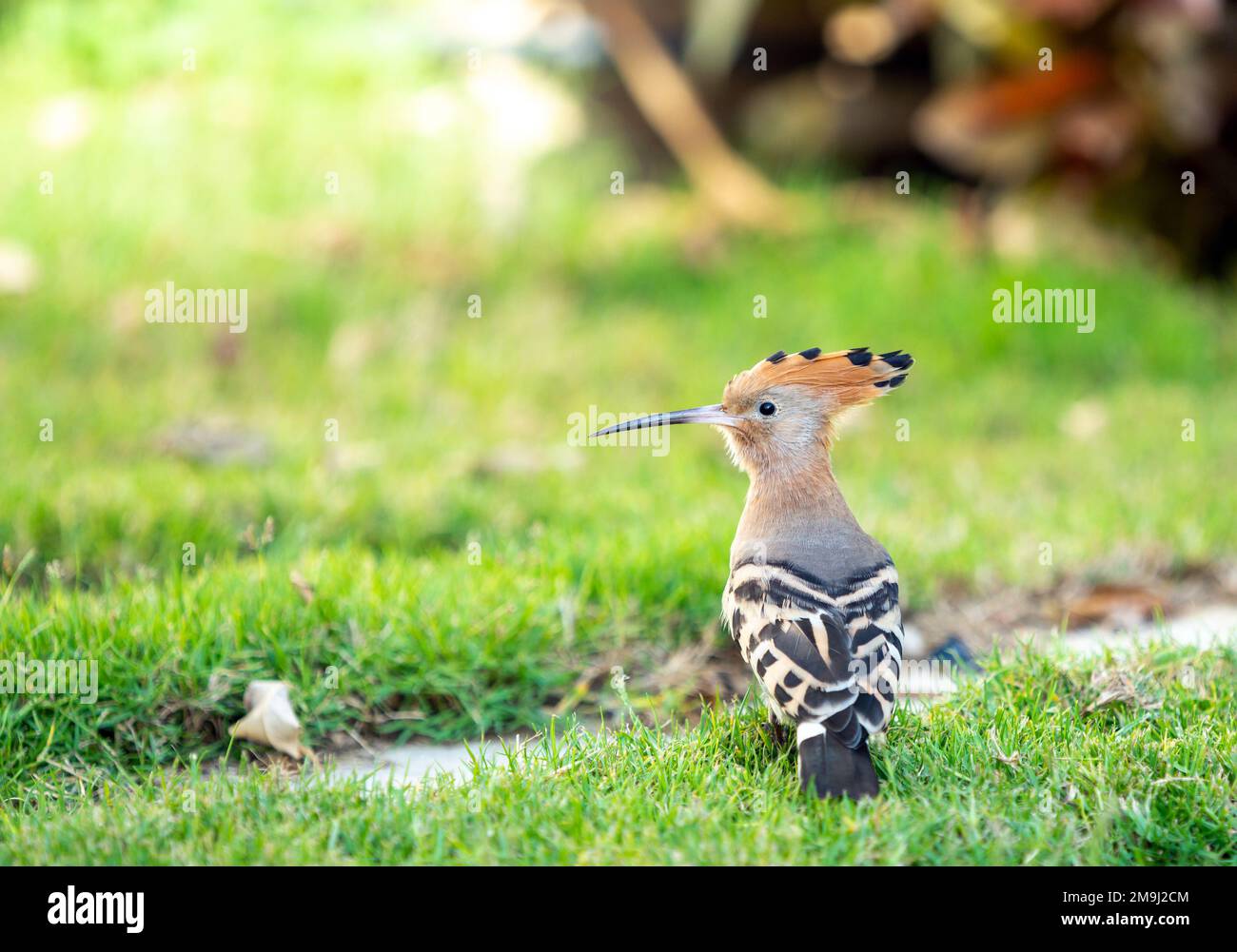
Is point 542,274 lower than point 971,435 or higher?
higher

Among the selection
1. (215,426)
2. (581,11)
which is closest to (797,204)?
(581,11)

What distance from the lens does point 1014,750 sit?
9.60ft

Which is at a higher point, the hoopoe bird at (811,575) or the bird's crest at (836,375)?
the bird's crest at (836,375)

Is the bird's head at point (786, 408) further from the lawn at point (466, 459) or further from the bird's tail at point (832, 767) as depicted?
the bird's tail at point (832, 767)

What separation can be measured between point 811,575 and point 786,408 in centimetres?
50

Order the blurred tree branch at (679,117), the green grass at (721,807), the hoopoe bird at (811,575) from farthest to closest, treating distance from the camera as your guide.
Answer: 1. the blurred tree branch at (679,117)
2. the hoopoe bird at (811,575)
3. the green grass at (721,807)

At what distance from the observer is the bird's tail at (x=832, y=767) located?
8.72 feet

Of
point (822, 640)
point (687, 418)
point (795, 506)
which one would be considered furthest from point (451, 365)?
point (822, 640)

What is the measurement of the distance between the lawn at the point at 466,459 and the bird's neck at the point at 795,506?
50cm

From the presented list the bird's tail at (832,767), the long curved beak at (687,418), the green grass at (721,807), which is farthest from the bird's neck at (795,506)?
the bird's tail at (832,767)

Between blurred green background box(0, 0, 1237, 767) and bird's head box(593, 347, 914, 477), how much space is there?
70 cm

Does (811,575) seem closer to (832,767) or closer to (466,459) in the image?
(832,767)
